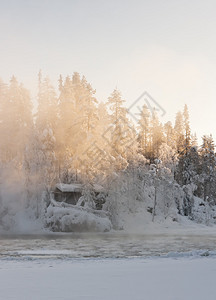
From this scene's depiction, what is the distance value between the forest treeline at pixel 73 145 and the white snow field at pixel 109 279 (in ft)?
97.2

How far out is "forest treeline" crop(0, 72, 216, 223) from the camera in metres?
45.9

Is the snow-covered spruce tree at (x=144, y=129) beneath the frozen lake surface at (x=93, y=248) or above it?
above

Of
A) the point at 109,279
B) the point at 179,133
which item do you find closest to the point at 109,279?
the point at 109,279

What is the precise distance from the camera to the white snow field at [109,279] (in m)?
8.91

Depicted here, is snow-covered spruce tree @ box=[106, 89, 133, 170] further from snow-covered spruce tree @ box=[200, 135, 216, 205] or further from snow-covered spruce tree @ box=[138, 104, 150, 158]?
snow-covered spruce tree @ box=[138, 104, 150, 158]

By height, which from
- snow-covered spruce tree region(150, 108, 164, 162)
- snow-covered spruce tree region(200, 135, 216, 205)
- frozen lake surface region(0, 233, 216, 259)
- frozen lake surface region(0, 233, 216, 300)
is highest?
snow-covered spruce tree region(150, 108, 164, 162)

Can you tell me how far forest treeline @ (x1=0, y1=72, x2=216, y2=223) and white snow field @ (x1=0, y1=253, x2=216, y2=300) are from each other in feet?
97.2

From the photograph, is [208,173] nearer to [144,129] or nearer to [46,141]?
[144,129]

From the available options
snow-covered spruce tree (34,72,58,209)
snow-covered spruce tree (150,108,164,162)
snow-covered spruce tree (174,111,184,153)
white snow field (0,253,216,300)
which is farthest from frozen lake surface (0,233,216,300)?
snow-covered spruce tree (150,108,164,162)

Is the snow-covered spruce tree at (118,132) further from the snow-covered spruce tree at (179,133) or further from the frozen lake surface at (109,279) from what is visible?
the frozen lake surface at (109,279)

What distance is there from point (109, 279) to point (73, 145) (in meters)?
41.5

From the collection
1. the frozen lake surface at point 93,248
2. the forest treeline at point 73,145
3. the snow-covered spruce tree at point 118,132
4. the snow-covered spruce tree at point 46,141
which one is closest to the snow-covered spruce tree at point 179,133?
the forest treeline at point 73,145

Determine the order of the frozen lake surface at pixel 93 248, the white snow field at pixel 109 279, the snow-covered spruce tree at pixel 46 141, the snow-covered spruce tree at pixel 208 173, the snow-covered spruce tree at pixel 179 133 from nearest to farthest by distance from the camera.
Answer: the white snow field at pixel 109 279
the frozen lake surface at pixel 93 248
the snow-covered spruce tree at pixel 46 141
the snow-covered spruce tree at pixel 208 173
the snow-covered spruce tree at pixel 179 133

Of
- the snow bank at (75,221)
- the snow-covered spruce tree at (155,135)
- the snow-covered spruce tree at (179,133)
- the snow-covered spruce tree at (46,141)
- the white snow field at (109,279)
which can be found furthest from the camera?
the snow-covered spruce tree at (155,135)
